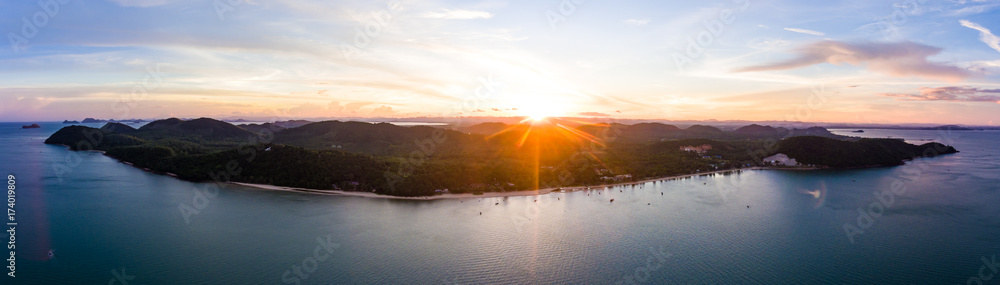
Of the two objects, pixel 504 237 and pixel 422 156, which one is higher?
pixel 422 156

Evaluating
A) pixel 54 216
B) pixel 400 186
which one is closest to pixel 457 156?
pixel 400 186

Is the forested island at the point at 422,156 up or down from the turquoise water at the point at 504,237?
up

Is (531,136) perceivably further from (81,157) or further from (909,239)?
(81,157)

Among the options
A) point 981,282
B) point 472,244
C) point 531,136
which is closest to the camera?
point 981,282

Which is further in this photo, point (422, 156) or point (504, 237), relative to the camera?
point (422, 156)

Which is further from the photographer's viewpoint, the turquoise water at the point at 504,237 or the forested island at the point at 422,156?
the forested island at the point at 422,156
